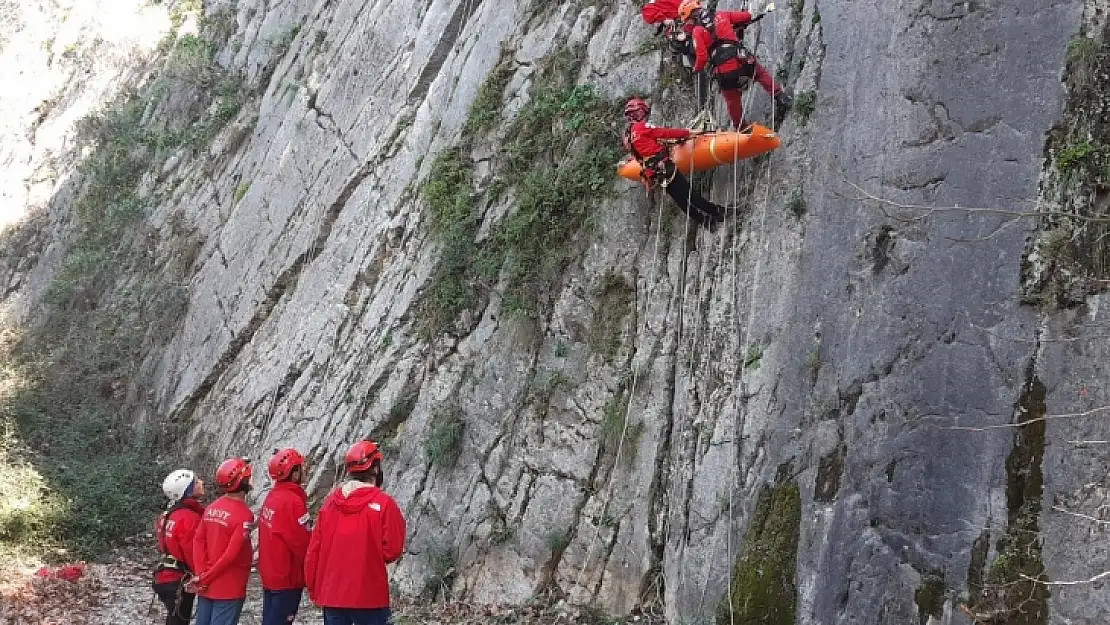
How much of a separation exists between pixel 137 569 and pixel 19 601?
70.1 inches

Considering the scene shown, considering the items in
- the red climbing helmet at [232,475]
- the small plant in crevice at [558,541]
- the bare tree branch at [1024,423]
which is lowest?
the small plant in crevice at [558,541]

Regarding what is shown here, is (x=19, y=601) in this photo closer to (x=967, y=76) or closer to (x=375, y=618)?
(x=375, y=618)

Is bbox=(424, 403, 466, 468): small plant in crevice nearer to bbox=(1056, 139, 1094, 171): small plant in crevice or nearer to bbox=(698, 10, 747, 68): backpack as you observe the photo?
bbox=(698, 10, 747, 68): backpack

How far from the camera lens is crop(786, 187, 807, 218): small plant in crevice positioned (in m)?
7.48

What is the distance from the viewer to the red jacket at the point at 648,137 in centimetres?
810

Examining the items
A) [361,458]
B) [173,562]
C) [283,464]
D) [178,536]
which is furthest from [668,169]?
[173,562]

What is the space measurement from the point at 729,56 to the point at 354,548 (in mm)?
4905

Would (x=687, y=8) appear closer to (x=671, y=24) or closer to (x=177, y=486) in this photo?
(x=671, y=24)

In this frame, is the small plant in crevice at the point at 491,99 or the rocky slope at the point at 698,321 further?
the small plant in crevice at the point at 491,99

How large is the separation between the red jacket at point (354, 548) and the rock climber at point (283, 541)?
0.30m

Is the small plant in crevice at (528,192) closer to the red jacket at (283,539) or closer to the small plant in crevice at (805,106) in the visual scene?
the small plant in crevice at (805,106)

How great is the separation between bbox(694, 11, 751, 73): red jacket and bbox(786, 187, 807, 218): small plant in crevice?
1.18m

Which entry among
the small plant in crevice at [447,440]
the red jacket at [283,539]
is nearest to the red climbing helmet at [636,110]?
the small plant in crevice at [447,440]

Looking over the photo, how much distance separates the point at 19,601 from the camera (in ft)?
30.7
